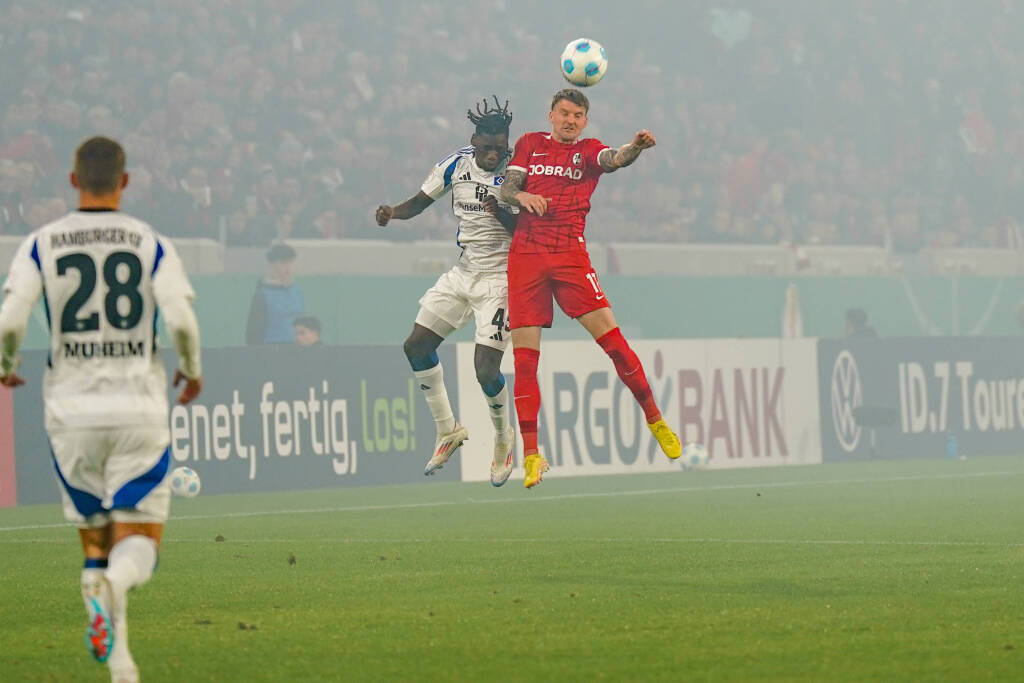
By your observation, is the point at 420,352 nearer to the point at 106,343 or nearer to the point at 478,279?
the point at 478,279

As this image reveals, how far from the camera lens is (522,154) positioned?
9.61 metres

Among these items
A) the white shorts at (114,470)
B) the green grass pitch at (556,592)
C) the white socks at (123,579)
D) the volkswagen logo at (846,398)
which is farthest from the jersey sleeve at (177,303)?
the volkswagen logo at (846,398)

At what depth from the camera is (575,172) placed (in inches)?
378

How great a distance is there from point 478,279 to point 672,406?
818 cm

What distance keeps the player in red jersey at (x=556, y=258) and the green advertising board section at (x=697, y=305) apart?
641 centimetres

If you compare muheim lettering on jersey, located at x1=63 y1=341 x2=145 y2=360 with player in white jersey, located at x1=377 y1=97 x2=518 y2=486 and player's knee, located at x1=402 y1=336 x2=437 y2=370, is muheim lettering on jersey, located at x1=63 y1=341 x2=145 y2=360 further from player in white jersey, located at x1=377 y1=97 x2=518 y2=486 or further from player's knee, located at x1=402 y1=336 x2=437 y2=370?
player's knee, located at x1=402 y1=336 x2=437 y2=370

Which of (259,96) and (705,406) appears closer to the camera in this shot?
(705,406)

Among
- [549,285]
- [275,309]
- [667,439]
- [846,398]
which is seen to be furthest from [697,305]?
[667,439]

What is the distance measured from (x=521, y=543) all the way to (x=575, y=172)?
2291mm

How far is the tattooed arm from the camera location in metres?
9.13

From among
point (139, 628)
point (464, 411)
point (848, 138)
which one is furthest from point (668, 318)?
point (139, 628)

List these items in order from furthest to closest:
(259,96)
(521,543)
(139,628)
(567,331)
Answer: (259,96) → (567,331) → (521,543) → (139,628)

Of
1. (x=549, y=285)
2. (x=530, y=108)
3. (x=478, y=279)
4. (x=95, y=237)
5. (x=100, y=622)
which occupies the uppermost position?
(x=530, y=108)

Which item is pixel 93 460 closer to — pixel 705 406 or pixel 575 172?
pixel 575 172
